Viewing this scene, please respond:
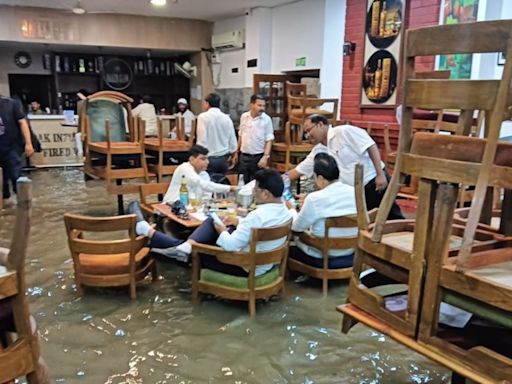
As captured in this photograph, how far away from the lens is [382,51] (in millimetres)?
6766

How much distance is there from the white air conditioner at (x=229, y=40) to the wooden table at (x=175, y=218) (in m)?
6.34

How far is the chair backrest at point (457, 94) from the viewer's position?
1.41 meters

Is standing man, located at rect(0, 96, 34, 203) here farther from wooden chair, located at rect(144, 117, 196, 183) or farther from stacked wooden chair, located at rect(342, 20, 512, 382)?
stacked wooden chair, located at rect(342, 20, 512, 382)

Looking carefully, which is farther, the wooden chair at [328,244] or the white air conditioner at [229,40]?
the white air conditioner at [229,40]

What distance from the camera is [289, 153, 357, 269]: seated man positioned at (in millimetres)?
3713

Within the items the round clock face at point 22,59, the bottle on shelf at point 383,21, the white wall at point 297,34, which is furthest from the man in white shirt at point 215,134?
the round clock face at point 22,59

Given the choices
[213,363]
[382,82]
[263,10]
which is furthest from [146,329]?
[263,10]

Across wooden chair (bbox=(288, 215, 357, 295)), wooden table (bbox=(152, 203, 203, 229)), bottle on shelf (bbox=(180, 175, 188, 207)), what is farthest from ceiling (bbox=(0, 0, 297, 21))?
wooden chair (bbox=(288, 215, 357, 295))

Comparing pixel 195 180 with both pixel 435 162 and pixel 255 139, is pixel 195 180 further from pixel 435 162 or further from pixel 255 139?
pixel 435 162

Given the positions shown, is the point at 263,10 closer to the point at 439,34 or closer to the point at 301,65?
the point at 301,65

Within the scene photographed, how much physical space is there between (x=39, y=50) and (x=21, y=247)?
11165 millimetres

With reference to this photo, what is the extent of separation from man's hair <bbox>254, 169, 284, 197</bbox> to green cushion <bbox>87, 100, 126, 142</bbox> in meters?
3.44

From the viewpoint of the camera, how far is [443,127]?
5219 mm

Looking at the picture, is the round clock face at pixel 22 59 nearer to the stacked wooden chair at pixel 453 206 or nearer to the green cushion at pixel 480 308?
Result: the stacked wooden chair at pixel 453 206
